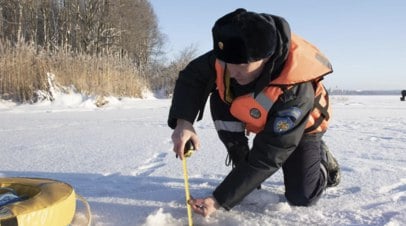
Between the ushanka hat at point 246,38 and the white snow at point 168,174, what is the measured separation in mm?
605

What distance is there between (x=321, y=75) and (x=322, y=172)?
1.53ft

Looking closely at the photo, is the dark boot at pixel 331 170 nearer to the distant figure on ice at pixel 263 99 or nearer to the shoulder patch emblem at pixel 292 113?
the distant figure on ice at pixel 263 99

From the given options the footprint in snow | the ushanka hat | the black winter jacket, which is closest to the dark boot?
the black winter jacket

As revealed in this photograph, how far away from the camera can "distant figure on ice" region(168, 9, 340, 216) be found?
1.31 meters

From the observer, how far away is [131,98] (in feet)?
32.8

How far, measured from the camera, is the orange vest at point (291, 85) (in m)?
1.42

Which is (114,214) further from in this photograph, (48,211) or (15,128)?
(15,128)

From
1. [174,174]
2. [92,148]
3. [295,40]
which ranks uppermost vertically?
[295,40]

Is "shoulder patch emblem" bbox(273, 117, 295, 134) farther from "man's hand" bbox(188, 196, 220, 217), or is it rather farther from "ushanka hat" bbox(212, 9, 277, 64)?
"man's hand" bbox(188, 196, 220, 217)

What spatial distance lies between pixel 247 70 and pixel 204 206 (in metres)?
0.49

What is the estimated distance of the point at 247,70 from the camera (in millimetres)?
1360

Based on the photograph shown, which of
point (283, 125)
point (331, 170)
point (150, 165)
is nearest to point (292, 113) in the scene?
point (283, 125)

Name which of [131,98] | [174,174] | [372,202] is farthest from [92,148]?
[131,98]

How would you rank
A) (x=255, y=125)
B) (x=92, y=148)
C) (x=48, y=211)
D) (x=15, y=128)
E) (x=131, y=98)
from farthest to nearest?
(x=131, y=98), (x=15, y=128), (x=92, y=148), (x=255, y=125), (x=48, y=211)
